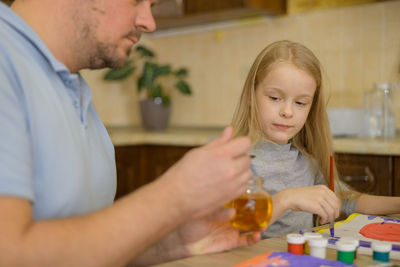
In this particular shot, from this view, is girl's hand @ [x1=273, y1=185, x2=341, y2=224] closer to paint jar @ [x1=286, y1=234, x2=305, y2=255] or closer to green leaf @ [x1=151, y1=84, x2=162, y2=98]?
paint jar @ [x1=286, y1=234, x2=305, y2=255]

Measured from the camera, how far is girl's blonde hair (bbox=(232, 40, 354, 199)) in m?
1.45

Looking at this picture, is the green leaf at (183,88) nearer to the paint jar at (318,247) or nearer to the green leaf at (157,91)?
the green leaf at (157,91)

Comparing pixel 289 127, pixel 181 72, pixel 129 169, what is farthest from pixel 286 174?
pixel 181 72

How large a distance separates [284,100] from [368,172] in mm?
964

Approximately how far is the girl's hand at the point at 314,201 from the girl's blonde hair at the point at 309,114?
14.6 inches

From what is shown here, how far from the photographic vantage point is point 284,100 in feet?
4.61

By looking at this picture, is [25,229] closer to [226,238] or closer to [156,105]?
[226,238]

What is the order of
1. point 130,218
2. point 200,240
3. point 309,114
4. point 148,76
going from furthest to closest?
point 148,76 → point 309,114 → point 200,240 → point 130,218

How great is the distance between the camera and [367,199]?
51.9 inches

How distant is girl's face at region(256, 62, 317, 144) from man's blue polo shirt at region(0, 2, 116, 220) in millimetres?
634

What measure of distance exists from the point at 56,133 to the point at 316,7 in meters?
Answer: 2.48

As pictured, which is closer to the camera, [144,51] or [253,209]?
[253,209]

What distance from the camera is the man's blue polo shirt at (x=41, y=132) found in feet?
2.20

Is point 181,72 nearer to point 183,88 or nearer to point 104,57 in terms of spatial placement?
point 183,88
